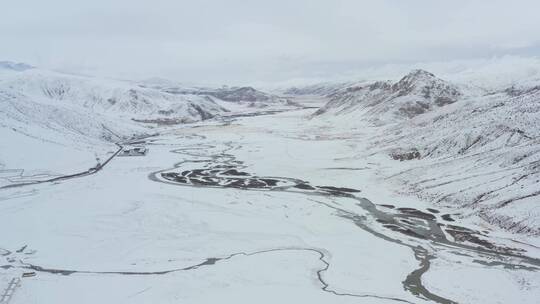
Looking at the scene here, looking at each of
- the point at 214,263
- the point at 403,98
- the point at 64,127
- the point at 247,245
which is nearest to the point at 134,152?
the point at 64,127

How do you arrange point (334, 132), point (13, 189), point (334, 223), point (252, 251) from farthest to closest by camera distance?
point (334, 132) < point (13, 189) < point (334, 223) < point (252, 251)

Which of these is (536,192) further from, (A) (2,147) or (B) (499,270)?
(A) (2,147)

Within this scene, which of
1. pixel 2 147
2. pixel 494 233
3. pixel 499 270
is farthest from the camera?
pixel 2 147

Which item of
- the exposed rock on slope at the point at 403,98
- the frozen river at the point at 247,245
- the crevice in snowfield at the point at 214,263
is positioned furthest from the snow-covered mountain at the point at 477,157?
the exposed rock on slope at the point at 403,98

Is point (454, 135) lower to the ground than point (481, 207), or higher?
higher

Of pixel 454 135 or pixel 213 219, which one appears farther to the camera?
pixel 454 135

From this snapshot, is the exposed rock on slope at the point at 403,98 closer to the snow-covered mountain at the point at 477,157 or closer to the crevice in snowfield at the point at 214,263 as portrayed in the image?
the snow-covered mountain at the point at 477,157

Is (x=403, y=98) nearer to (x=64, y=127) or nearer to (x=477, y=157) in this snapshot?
(x=477, y=157)

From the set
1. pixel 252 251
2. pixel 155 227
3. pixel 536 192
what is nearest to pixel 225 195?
pixel 155 227
